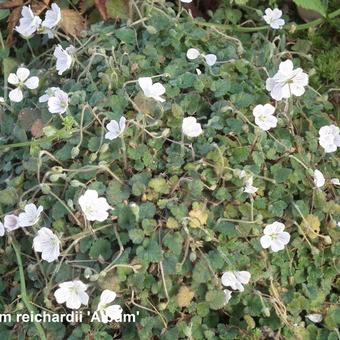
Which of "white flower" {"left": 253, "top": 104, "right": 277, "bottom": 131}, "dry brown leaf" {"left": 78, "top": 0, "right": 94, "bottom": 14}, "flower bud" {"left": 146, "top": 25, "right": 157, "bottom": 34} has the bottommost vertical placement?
"white flower" {"left": 253, "top": 104, "right": 277, "bottom": 131}

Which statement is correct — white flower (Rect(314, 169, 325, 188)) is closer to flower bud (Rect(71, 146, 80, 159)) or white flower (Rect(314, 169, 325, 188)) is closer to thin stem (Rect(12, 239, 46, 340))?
flower bud (Rect(71, 146, 80, 159))

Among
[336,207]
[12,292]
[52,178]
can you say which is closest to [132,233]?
[52,178]

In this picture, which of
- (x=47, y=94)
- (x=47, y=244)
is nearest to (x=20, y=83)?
(x=47, y=94)

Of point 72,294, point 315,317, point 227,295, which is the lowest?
point 315,317

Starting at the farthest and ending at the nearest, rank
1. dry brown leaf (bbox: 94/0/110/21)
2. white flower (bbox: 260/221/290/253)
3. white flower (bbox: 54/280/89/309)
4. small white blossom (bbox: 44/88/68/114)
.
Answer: dry brown leaf (bbox: 94/0/110/21)
small white blossom (bbox: 44/88/68/114)
white flower (bbox: 260/221/290/253)
white flower (bbox: 54/280/89/309)

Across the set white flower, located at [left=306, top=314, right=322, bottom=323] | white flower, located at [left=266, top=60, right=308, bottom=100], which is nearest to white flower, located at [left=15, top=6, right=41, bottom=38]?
white flower, located at [left=266, top=60, right=308, bottom=100]

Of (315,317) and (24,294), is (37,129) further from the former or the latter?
(315,317)

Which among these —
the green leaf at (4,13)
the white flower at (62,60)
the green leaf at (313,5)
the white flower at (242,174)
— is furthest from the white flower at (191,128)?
the green leaf at (4,13)
